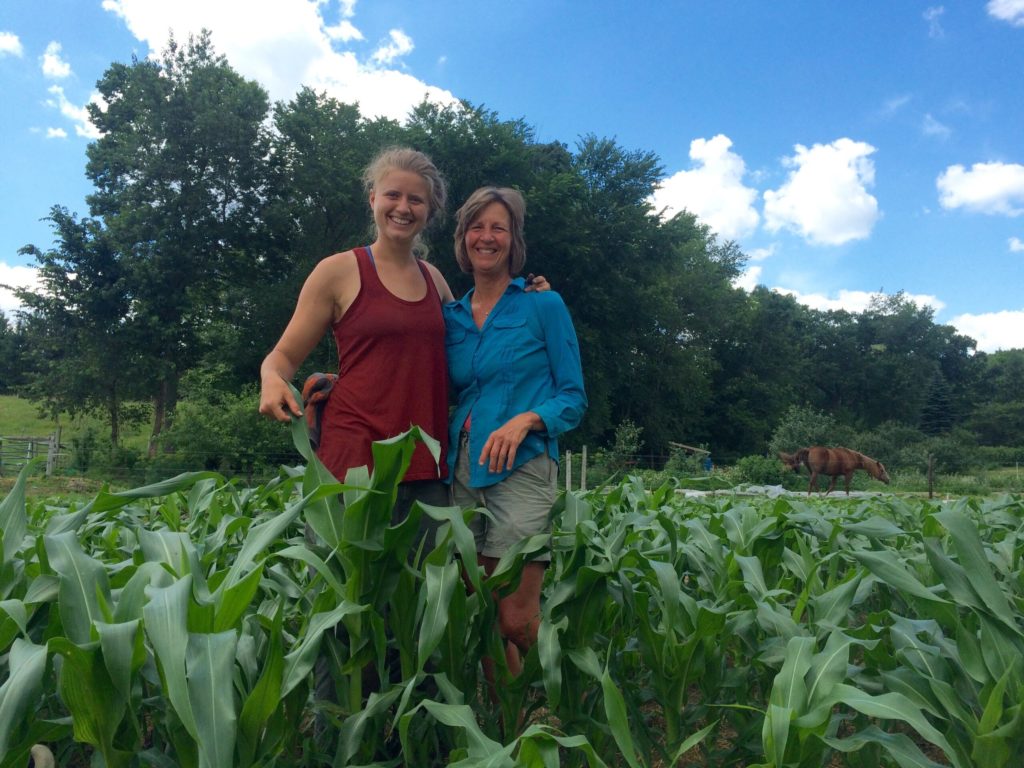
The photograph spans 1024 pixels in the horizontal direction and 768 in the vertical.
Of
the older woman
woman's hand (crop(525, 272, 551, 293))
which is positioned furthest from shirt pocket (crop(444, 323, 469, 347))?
woman's hand (crop(525, 272, 551, 293))

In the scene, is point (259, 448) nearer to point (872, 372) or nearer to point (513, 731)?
point (513, 731)

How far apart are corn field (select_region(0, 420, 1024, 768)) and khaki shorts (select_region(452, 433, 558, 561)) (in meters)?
0.13

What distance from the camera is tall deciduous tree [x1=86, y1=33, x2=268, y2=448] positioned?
66.8ft

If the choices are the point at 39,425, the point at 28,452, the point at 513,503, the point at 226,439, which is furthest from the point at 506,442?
the point at 39,425

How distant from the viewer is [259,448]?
48.7 feet

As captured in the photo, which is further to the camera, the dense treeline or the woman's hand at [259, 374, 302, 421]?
the dense treeline

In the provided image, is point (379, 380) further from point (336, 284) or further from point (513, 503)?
point (513, 503)

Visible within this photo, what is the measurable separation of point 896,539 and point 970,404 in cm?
5386

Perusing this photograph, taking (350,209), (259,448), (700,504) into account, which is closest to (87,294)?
(350,209)

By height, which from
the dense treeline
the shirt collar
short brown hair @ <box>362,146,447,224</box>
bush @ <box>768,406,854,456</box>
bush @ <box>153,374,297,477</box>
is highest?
the dense treeline

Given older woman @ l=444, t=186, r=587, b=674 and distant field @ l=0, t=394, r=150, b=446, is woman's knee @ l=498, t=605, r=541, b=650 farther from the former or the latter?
distant field @ l=0, t=394, r=150, b=446

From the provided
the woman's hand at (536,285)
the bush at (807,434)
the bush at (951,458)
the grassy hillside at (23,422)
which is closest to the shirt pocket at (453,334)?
the woman's hand at (536,285)

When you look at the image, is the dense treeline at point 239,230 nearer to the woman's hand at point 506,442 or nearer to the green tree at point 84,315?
the green tree at point 84,315

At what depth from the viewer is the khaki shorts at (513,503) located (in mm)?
1875
